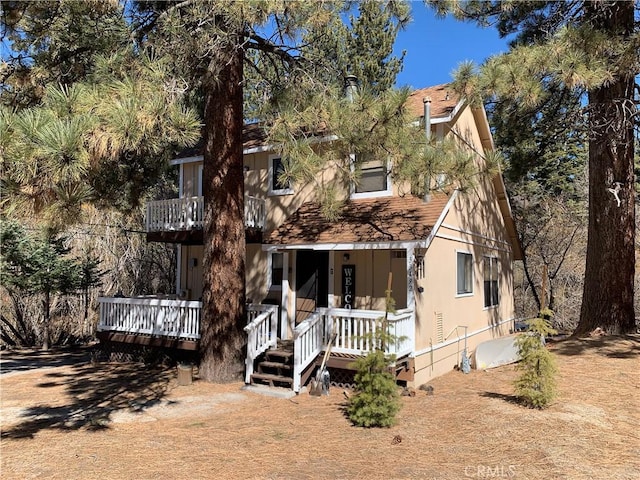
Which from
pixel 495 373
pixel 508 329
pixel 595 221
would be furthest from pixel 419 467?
pixel 508 329

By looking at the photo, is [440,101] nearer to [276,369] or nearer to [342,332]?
[342,332]

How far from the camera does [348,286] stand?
10859mm

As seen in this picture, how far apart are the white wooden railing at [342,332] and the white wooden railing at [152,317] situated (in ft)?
9.96

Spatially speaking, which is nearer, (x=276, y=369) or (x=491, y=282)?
(x=276, y=369)

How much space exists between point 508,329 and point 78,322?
1459cm

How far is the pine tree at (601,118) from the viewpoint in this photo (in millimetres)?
9805

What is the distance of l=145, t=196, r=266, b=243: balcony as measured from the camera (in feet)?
38.9

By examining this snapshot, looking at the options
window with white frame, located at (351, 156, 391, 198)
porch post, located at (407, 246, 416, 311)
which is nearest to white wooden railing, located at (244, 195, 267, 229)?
window with white frame, located at (351, 156, 391, 198)

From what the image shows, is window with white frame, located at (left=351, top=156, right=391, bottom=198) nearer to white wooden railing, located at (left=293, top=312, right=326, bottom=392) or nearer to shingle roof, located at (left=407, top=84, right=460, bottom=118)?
shingle roof, located at (left=407, top=84, right=460, bottom=118)

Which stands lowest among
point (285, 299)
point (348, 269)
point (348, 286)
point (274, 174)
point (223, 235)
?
point (285, 299)

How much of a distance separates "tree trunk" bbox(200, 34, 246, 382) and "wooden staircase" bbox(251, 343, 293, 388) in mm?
461

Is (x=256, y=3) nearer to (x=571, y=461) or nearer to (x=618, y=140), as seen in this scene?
(x=571, y=461)

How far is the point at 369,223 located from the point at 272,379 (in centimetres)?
369

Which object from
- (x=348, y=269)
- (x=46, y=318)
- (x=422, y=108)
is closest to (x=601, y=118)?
(x=422, y=108)
